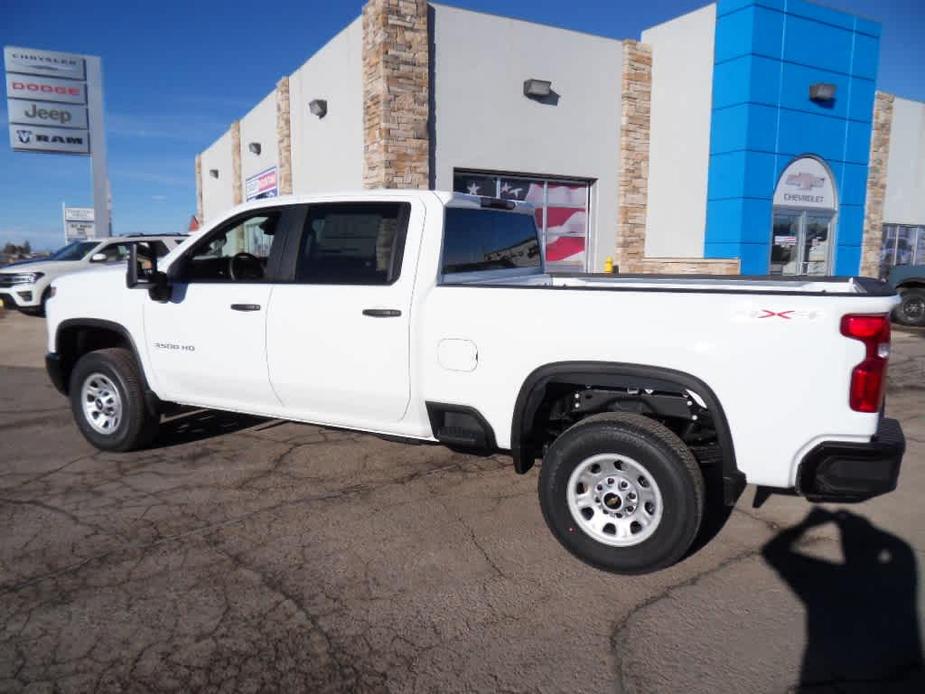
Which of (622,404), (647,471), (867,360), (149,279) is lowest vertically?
(647,471)

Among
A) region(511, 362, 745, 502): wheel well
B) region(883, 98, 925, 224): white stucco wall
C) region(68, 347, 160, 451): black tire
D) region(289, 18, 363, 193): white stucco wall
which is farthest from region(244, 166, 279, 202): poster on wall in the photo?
region(883, 98, 925, 224): white stucco wall

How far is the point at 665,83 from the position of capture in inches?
621

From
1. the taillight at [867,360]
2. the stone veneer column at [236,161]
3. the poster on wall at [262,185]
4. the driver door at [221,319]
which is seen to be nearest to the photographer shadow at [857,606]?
the taillight at [867,360]

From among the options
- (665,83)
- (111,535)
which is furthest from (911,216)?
(111,535)

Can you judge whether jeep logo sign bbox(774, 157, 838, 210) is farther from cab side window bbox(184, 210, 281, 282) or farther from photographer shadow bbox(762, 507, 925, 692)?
cab side window bbox(184, 210, 281, 282)

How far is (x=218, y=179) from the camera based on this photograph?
98.7 feet

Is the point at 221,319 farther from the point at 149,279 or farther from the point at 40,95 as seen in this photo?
the point at 40,95

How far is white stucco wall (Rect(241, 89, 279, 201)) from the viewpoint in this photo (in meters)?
20.6

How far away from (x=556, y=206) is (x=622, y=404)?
12.3 metres

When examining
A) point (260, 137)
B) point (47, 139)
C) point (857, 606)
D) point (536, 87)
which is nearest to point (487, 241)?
point (857, 606)

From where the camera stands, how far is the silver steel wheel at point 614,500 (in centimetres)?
342

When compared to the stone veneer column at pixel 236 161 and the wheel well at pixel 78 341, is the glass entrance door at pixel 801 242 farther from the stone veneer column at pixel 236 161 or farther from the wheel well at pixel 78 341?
the stone veneer column at pixel 236 161

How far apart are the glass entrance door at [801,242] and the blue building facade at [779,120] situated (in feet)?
0.09

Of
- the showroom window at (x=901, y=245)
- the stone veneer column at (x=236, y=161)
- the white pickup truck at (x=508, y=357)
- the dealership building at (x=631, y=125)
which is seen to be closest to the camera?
the white pickup truck at (x=508, y=357)
